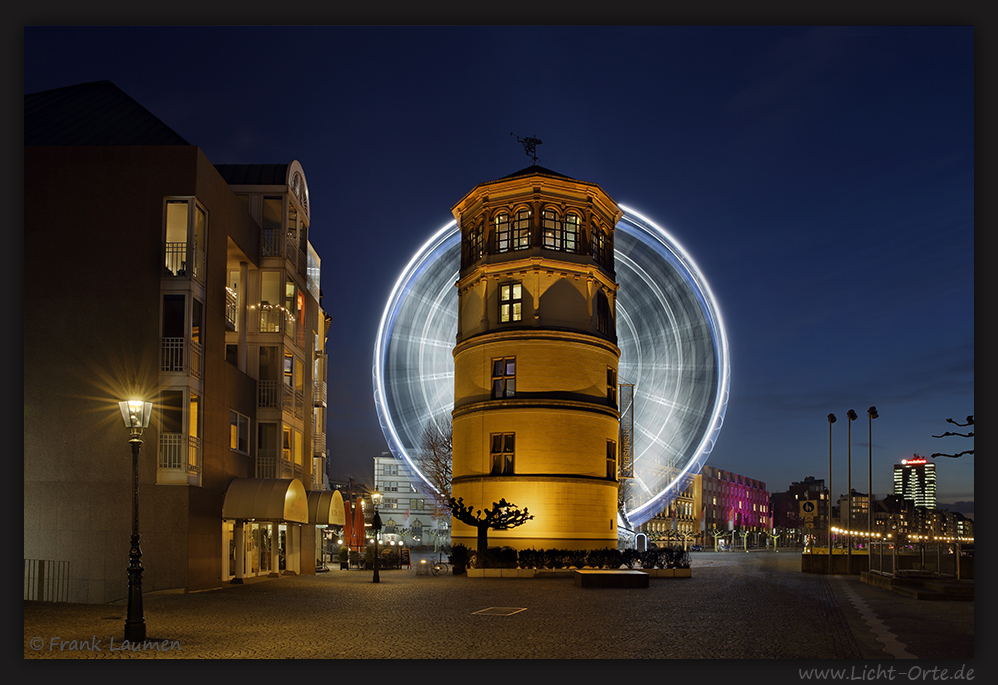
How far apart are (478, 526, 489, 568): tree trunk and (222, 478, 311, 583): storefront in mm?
7659

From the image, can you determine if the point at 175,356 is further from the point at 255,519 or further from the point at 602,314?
the point at 602,314

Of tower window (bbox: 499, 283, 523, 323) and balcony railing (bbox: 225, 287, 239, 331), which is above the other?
tower window (bbox: 499, 283, 523, 323)

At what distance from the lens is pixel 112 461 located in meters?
29.2

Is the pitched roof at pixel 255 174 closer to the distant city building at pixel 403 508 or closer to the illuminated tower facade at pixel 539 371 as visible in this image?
the illuminated tower facade at pixel 539 371

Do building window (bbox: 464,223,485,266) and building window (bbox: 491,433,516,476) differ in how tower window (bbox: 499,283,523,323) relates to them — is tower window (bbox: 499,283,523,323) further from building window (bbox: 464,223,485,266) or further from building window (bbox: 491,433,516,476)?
building window (bbox: 491,433,516,476)

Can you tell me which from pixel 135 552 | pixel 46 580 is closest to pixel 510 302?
pixel 46 580

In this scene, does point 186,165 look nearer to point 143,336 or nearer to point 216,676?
point 143,336

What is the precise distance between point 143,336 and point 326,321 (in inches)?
1786

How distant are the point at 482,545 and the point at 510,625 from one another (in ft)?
72.4

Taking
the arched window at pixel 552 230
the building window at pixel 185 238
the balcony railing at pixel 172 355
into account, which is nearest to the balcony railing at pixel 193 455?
the balcony railing at pixel 172 355

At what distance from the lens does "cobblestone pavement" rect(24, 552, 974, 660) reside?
17062 mm

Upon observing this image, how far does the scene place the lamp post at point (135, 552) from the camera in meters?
18.2

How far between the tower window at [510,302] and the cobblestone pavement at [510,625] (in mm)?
16210

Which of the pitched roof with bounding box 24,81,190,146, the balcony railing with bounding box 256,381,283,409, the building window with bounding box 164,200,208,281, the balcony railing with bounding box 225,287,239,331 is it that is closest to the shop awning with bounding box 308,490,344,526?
the balcony railing with bounding box 256,381,283,409
